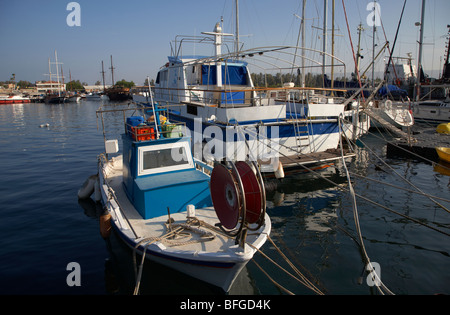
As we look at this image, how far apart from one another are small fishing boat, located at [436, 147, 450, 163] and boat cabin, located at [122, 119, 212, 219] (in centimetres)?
1380

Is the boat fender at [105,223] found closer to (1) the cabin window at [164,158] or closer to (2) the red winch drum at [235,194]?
(1) the cabin window at [164,158]

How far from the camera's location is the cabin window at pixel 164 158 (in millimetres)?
7730

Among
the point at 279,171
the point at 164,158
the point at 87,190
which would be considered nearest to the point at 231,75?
the point at 279,171

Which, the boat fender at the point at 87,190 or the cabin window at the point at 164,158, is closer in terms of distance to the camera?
the cabin window at the point at 164,158

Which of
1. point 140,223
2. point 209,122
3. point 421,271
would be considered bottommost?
point 421,271

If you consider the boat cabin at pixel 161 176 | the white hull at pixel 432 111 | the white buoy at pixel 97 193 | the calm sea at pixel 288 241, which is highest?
the white hull at pixel 432 111

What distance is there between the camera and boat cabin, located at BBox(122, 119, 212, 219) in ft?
23.4

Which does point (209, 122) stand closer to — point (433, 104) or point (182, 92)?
point (182, 92)

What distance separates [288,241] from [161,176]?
3948 millimetres

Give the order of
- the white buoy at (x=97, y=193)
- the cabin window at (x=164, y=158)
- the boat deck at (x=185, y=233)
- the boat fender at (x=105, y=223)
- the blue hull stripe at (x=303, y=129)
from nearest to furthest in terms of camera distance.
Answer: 1. the boat deck at (x=185, y=233)
2. the boat fender at (x=105, y=223)
3. the cabin window at (x=164, y=158)
4. the white buoy at (x=97, y=193)
5. the blue hull stripe at (x=303, y=129)

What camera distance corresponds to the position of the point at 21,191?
1267 cm

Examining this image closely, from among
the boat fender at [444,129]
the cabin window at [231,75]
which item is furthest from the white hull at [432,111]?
the cabin window at [231,75]
